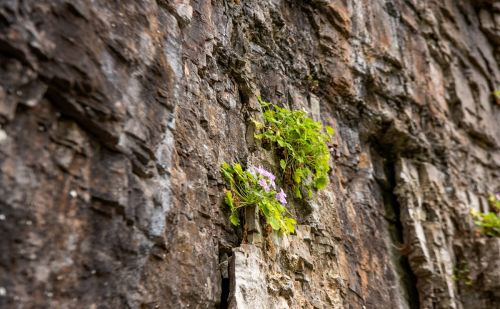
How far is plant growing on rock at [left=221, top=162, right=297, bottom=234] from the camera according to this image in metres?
4.10

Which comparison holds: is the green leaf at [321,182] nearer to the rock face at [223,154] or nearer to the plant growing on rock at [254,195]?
the rock face at [223,154]

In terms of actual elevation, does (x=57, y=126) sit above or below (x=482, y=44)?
below

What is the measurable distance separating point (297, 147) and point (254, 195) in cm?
106

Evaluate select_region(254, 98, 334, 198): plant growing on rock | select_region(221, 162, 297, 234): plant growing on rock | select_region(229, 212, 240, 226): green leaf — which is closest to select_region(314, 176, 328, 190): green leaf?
select_region(254, 98, 334, 198): plant growing on rock

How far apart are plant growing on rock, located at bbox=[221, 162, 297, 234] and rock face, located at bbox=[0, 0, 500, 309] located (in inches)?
5.3

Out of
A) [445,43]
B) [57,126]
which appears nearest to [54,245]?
[57,126]

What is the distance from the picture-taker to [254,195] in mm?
4141

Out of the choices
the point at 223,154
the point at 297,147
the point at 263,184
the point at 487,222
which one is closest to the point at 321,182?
the point at 297,147

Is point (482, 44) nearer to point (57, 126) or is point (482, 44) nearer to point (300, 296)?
point (300, 296)

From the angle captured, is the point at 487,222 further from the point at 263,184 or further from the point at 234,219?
the point at 234,219

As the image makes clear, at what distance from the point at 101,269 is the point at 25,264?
439 millimetres

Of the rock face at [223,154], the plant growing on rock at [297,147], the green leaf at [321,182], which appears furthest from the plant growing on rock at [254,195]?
the green leaf at [321,182]

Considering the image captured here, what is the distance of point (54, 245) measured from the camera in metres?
2.39

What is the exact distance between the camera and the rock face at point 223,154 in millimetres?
2398
